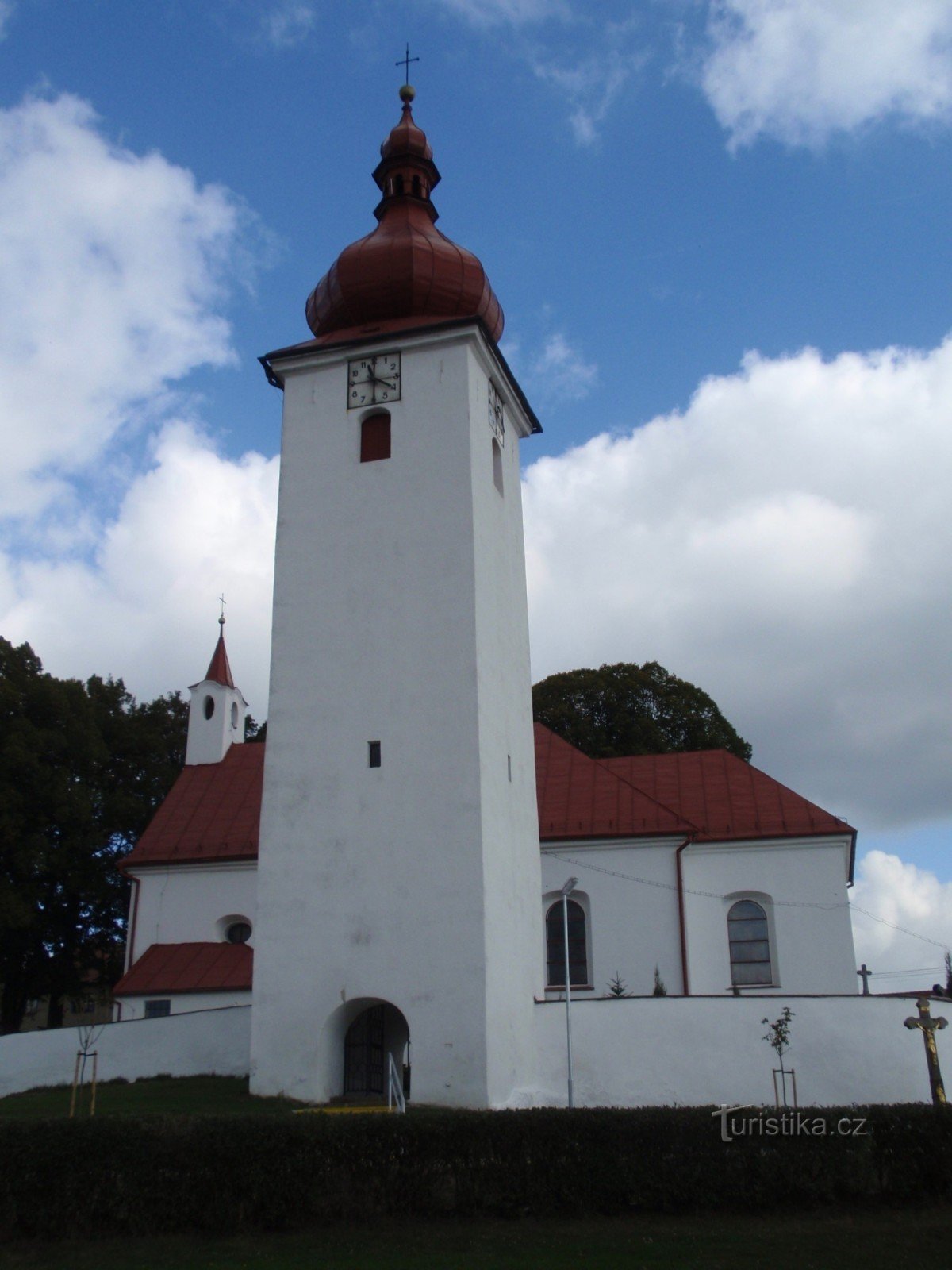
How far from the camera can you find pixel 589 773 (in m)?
24.9

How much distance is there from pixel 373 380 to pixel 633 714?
19.0 metres

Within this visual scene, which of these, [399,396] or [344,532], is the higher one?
[399,396]

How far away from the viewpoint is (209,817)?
88.6 feet

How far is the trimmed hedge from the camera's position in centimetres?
1020

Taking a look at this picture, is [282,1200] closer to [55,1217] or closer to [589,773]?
[55,1217]

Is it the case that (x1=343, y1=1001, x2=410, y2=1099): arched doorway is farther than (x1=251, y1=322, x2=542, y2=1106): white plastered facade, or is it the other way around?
(x1=343, y1=1001, x2=410, y2=1099): arched doorway

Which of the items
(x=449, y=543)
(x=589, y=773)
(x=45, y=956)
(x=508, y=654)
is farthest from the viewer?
(x=45, y=956)

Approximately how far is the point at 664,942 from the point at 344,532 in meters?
10.2

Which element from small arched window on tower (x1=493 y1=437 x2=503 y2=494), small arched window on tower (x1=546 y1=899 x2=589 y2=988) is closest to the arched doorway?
small arched window on tower (x1=546 y1=899 x2=589 y2=988)

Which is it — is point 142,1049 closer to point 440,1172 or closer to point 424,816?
point 424,816

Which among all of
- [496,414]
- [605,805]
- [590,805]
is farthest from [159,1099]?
[496,414]

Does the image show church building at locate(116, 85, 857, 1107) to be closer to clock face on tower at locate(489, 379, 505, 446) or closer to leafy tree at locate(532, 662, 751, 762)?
clock face on tower at locate(489, 379, 505, 446)

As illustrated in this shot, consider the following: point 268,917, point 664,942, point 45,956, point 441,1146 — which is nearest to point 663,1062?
point 664,942

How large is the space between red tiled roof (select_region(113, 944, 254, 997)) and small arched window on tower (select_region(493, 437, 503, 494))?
433 inches
